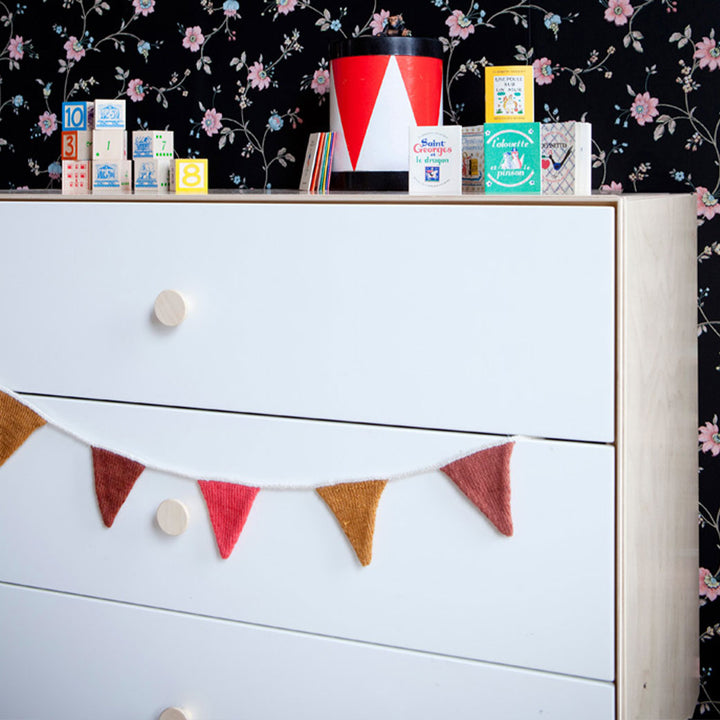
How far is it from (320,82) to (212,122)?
0.25 m

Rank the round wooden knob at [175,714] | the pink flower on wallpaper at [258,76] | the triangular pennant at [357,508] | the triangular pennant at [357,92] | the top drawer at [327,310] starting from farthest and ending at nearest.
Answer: the pink flower on wallpaper at [258,76], the triangular pennant at [357,92], the round wooden knob at [175,714], the triangular pennant at [357,508], the top drawer at [327,310]

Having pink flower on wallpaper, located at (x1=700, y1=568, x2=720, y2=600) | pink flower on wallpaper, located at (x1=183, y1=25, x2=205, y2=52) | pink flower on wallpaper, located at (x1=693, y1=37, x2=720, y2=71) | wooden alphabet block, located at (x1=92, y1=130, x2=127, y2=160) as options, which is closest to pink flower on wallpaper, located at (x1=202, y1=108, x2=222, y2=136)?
pink flower on wallpaper, located at (x1=183, y1=25, x2=205, y2=52)

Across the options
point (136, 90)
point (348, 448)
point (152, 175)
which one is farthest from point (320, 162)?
point (136, 90)

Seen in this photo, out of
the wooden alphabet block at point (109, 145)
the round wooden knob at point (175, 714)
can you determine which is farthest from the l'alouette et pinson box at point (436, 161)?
the round wooden knob at point (175, 714)

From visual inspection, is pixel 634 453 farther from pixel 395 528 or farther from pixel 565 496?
pixel 395 528

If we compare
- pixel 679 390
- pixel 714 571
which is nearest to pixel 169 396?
pixel 679 390

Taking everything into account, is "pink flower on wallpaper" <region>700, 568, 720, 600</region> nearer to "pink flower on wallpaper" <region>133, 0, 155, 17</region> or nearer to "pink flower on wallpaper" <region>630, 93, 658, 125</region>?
"pink flower on wallpaper" <region>630, 93, 658, 125</region>

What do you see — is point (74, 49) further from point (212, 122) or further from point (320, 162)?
point (320, 162)

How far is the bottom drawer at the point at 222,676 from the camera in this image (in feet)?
4.00

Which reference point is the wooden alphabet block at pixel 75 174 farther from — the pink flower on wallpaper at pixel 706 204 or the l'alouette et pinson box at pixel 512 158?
the pink flower on wallpaper at pixel 706 204

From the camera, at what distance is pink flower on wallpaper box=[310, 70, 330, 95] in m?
1.81

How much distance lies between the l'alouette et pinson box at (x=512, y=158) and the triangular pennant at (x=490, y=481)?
36cm

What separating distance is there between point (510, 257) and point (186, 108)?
103 cm

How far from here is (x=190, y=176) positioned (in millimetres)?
1517
